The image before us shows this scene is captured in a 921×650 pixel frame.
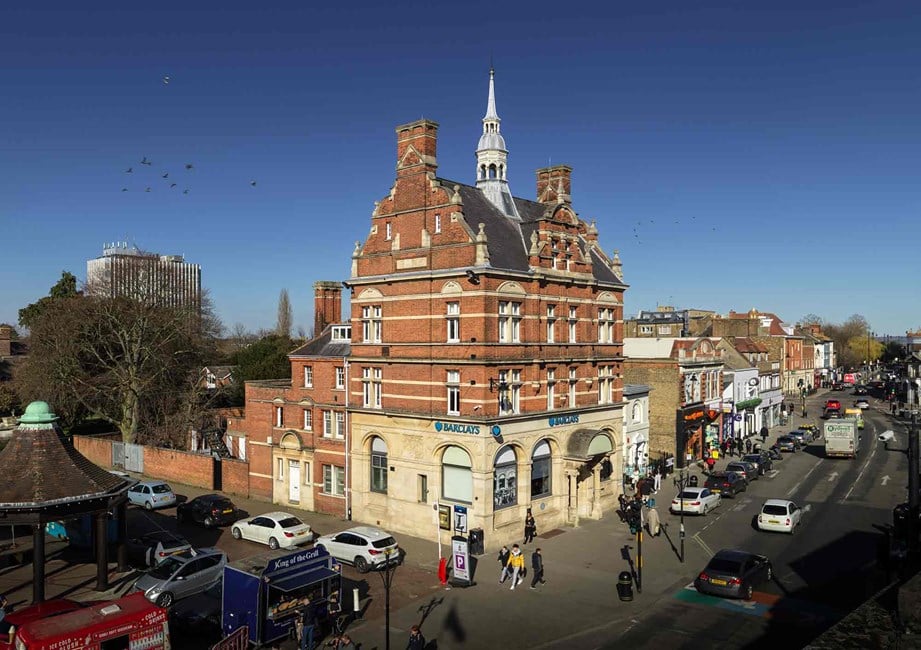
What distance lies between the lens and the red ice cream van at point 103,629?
17.0 m

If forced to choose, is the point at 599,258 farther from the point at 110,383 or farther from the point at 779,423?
the point at 779,423

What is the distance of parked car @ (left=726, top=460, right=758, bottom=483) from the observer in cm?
4612

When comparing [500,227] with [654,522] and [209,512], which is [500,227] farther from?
[209,512]

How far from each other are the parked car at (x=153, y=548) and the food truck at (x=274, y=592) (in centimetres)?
820

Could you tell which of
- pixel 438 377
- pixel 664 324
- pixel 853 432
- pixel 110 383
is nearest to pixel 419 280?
pixel 438 377

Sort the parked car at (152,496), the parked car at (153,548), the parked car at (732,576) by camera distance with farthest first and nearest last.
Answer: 1. the parked car at (152,496)
2. the parked car at (153,548)
3. the parked car at (732,576)

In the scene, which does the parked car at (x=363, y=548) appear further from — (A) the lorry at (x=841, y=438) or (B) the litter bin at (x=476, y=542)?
(A) the lorry at (x=841, y=438)

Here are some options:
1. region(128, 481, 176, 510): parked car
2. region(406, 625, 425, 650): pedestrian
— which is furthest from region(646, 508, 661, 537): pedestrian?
region(128, 481, 176, 510): parked car

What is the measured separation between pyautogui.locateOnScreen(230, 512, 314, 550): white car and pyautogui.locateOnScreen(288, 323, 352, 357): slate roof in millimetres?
9559

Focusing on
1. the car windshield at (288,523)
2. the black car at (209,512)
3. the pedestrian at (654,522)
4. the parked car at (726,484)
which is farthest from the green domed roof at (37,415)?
the parked car at (726,484)

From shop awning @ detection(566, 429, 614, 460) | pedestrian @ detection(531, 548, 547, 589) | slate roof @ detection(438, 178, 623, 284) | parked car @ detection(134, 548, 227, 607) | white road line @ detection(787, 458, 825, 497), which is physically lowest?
white road line @ detection(787, 458, 825, 497)

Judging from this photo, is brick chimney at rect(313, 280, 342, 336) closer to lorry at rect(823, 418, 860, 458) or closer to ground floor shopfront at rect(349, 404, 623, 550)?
ground floor shopfront at rect(349, 404, 623, 550)

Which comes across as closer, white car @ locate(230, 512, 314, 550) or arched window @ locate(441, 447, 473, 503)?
white car @ locate(230, 512, 314, 550)

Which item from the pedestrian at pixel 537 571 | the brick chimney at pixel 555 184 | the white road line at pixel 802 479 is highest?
the brick chimney at pixel 555 184
